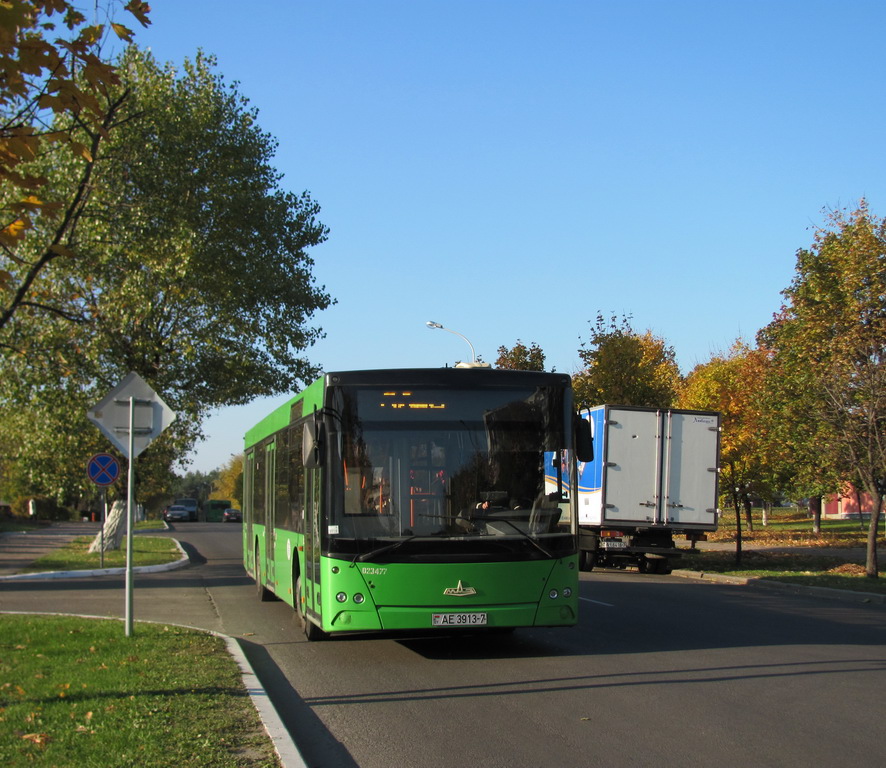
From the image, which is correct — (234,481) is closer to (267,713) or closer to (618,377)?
(618,377)

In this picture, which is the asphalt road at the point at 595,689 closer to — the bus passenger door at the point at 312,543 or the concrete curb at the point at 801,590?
the bus passenger door at the point at 312,543

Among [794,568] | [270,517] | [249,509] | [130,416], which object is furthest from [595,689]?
[794,568]

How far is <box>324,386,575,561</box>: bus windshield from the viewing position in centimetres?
1055

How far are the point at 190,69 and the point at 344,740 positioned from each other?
24.7 metres

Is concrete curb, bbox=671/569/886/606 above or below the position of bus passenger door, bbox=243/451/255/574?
below

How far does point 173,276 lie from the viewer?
26.1m

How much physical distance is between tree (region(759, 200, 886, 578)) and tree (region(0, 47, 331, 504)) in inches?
543

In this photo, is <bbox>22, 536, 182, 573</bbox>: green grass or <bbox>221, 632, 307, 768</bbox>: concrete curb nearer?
<bbox>221, 632, 307, 768</bbox>: concrete curb

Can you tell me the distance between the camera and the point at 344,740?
7.31 metres

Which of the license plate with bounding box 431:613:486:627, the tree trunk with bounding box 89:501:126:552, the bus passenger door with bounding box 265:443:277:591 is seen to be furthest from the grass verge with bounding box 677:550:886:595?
the tree trunk with bounding box 89:501:126:552

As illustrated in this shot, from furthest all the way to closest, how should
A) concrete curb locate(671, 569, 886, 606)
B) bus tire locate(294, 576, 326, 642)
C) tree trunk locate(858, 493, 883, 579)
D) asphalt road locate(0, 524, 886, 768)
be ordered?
tree trunk locate(858, 493, 883, 579), concrete curb locate(671, 569, 886, 606), bus tire locate(294, 576, 326, 642), asphalt road locate(0, 524, 886, 768)

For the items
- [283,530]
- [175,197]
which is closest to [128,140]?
[175,197]

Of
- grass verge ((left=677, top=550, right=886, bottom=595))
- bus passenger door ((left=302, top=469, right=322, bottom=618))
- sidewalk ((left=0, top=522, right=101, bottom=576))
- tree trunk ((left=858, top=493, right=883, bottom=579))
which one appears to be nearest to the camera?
bus passenger door ((left=302, top=469, right=322, bottom=618))

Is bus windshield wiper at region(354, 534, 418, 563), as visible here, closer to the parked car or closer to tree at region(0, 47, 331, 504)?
tree at region(0, 47, 331, 504)
